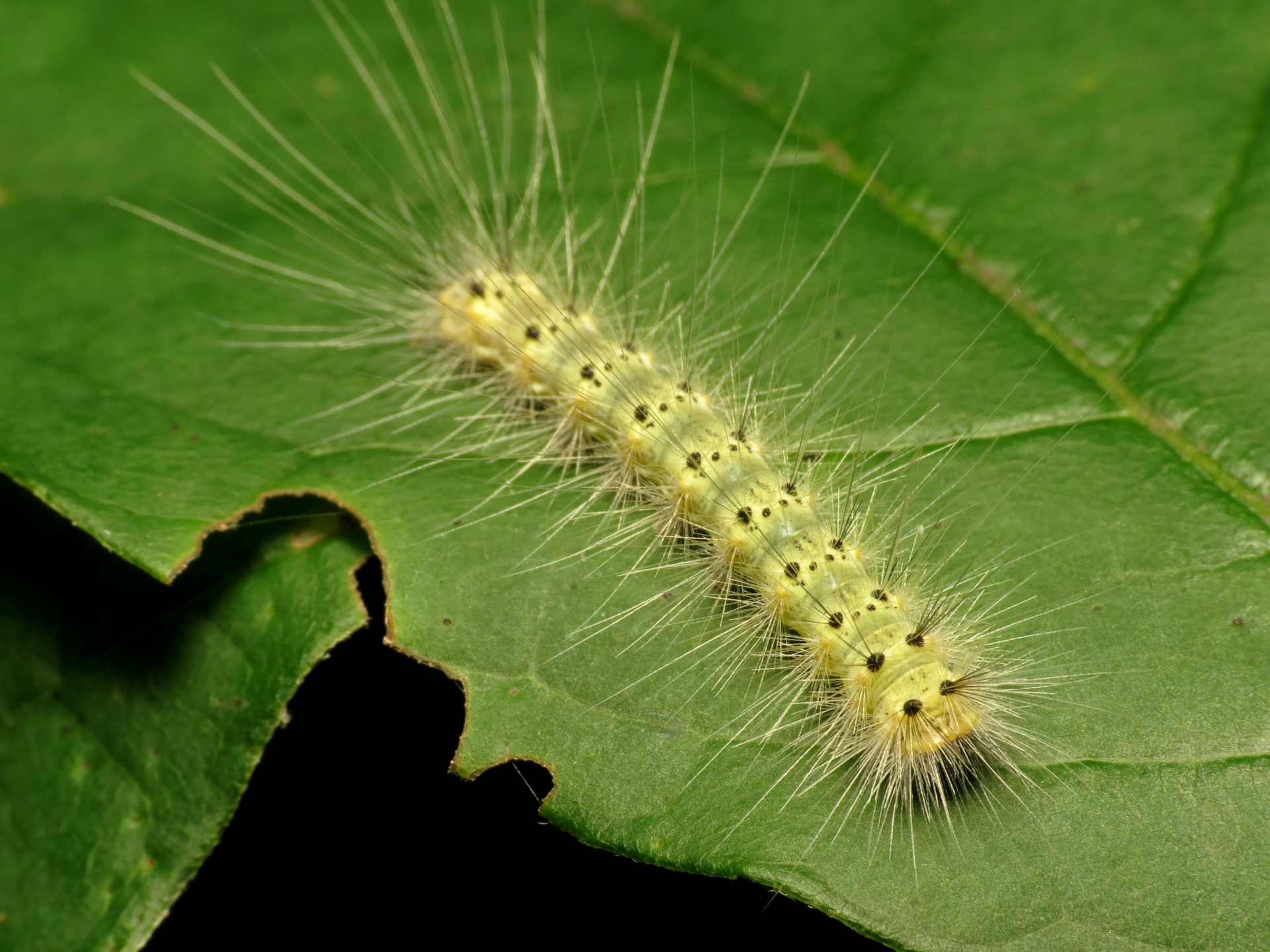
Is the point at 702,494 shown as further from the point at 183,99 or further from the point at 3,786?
the point at 183,99

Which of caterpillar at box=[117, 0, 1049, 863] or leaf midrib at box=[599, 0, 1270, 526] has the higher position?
leaf midrib at box=[599, 0, 1270, 526]

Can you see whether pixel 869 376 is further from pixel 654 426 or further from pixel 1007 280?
pixel 654 426

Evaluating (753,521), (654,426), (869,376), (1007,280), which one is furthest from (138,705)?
(1007,280)

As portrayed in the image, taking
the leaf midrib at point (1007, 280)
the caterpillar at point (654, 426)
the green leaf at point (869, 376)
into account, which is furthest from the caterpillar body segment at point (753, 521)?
the leaf midrib at point (1007, 280)

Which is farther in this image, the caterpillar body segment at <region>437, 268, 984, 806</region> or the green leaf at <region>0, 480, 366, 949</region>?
the green leaf at <region>0, 480, 366, 949</region>

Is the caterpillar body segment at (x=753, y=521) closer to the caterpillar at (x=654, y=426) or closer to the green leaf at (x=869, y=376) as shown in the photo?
the caterpillar at (x=654, y=426)

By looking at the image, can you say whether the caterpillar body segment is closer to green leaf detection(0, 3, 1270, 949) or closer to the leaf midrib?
green leaf detection(0, 3, 1270, 949)

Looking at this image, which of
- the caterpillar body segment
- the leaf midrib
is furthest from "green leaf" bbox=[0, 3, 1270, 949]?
the caterpillar body segment
